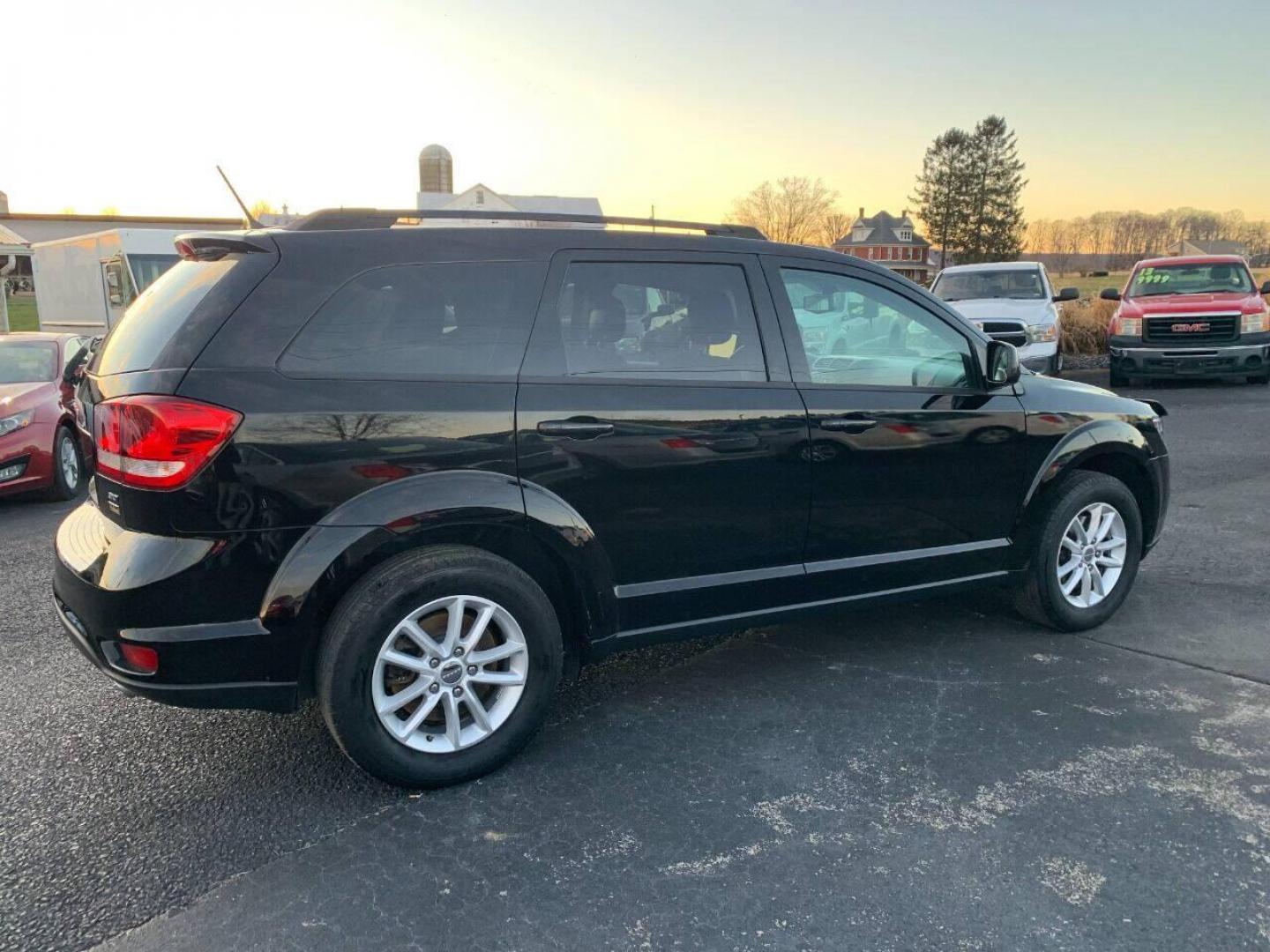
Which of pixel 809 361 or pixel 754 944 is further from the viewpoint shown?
pixel 809 361

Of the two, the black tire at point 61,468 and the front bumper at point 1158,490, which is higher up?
the front bumper at point 1158,490

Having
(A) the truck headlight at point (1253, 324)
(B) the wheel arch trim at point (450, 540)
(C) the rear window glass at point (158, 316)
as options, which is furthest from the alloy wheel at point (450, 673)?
(A) the truck headlight at point (1253, 324)

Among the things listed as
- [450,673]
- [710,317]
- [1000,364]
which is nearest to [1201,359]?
[1000,364]

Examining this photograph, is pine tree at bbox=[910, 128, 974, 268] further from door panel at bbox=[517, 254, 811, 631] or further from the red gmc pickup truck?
door panel at bbox=[517, 254, 811, 631]

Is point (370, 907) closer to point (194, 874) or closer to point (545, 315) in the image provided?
point (194, 874)

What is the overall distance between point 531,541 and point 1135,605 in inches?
132

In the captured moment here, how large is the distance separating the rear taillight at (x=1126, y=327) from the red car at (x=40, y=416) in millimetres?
13664

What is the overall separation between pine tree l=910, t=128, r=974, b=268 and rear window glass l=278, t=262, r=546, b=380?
230 feet

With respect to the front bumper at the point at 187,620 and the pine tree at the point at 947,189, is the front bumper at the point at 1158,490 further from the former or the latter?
the pine tree at the point at 947,189

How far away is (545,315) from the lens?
10.4 feet

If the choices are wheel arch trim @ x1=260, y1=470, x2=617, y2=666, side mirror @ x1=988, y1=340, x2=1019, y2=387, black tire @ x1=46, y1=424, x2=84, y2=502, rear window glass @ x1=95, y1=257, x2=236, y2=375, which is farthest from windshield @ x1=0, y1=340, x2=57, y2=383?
side mirror @ x1=988, y1=340, x2=1019, y2=387

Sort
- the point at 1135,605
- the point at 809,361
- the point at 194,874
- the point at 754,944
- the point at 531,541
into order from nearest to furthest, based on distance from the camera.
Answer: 1. the point at 754,944
2. the point at 194,874
3. the point at 531,541
4. the point at 809,361
5. the point at 1135,605

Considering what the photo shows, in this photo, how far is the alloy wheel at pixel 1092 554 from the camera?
4324 mm

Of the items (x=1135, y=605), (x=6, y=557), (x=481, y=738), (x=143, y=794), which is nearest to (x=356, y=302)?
(x=481, y=738)
